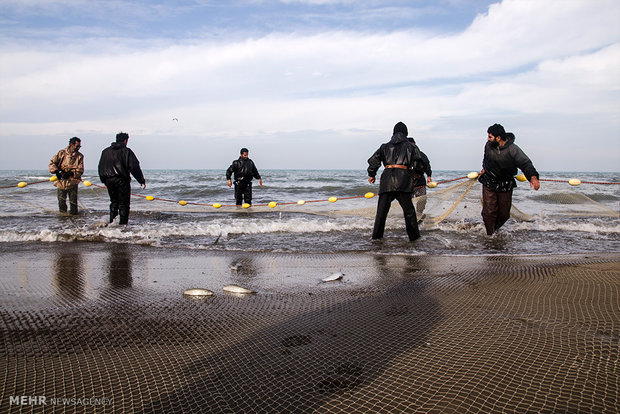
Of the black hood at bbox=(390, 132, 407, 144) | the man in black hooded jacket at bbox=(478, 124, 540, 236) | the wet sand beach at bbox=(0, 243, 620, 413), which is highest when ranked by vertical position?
the black hood at bbox=(390, 132, 407, 144)

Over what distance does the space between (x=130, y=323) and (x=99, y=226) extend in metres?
6.11

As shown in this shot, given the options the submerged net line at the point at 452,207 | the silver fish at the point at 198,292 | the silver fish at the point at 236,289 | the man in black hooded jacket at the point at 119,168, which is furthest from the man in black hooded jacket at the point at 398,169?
the man in black hooded jacket at the point at 119,168

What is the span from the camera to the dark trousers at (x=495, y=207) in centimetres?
688

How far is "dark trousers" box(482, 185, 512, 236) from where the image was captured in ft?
22.6

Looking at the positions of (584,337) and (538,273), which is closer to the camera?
(584,337)

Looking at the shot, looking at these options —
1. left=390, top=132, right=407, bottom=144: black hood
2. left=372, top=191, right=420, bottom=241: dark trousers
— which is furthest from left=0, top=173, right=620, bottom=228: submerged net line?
left=390, top=132, right=407, bottom=144: black hood

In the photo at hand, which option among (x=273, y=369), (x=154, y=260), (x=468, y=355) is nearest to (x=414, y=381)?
(x=468, y=355)

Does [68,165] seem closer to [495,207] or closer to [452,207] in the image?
[452,207]

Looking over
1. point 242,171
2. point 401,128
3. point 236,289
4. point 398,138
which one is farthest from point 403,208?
point 242,171

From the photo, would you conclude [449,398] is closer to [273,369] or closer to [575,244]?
[273,369]

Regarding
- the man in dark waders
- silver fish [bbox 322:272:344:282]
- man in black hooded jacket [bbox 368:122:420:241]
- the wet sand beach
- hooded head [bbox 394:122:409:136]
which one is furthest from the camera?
the man in dark waders

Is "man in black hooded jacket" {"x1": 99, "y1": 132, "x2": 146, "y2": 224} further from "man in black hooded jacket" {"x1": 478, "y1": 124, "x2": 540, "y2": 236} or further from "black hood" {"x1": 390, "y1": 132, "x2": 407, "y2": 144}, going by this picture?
"man in black hooded jacket" {"x1": 478, "y1": 124, "x2": 540, "y2": 236}

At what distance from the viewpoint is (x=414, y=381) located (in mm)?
1909

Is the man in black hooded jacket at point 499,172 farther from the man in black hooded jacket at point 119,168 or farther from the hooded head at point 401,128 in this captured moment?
the man in black hooded jacket at point 119,168
